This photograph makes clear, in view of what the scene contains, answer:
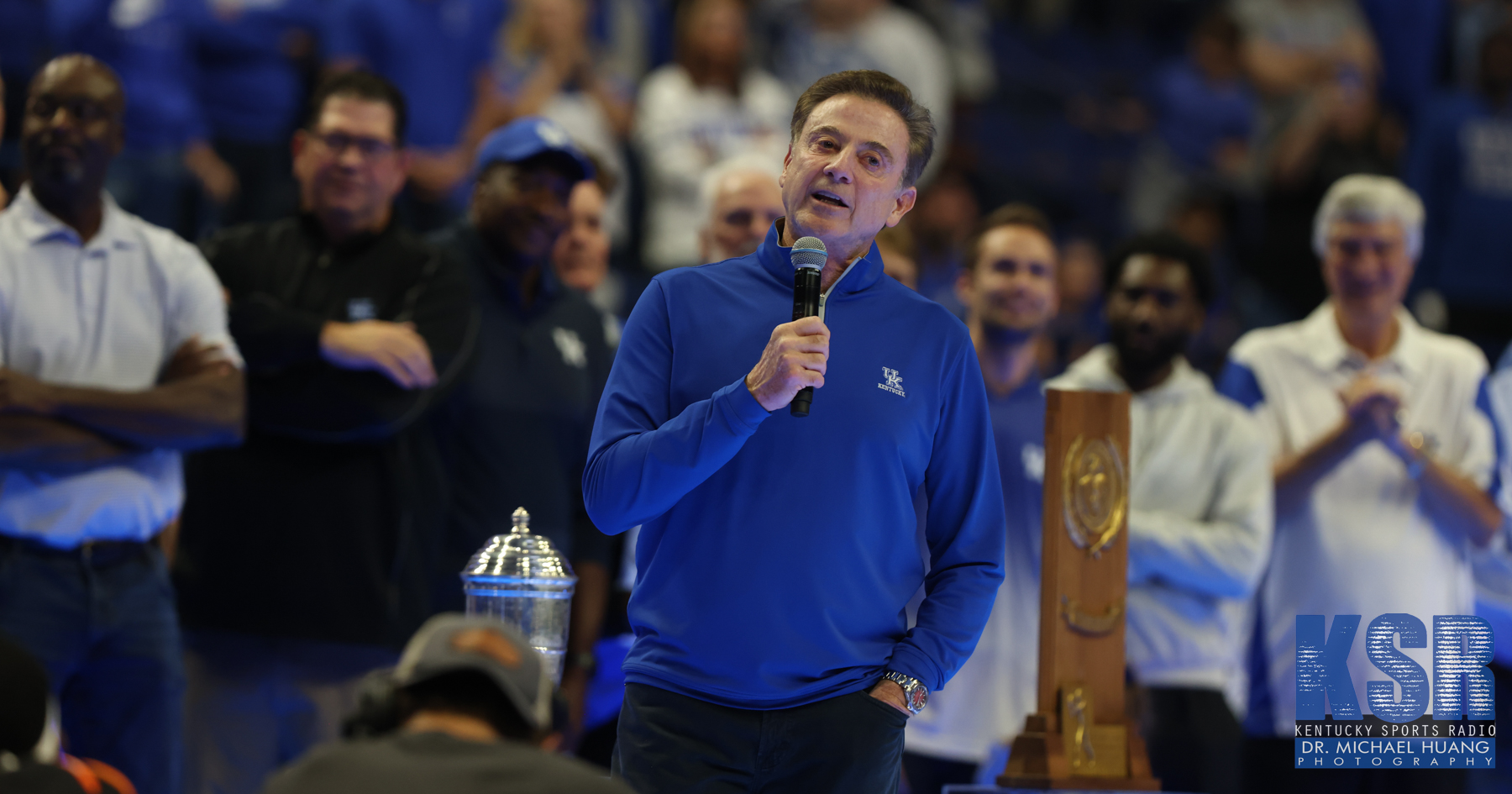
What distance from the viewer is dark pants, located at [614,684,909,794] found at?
2592mm

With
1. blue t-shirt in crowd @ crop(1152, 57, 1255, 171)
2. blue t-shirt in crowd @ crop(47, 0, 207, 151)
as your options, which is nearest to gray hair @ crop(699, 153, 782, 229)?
blue t-shirt in crowd @ crop(47, 0, 207, 151)

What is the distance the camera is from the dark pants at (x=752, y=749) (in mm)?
2592

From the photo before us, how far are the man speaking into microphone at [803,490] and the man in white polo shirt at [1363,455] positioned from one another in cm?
220

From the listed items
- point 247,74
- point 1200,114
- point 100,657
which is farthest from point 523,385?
point 1200,114

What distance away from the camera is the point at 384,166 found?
4566mm

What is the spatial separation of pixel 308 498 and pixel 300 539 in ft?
0.37

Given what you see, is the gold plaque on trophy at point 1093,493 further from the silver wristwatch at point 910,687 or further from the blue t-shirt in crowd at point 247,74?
the blue t-shirt in crowd at point 247,74

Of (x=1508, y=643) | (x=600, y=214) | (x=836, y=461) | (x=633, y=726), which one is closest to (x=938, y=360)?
(x=836, y=461)

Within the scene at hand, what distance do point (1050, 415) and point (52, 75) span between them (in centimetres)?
283

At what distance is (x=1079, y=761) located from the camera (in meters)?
3.65

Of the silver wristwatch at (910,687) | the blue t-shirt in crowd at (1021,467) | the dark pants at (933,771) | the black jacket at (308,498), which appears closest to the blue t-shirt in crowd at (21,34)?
the black jacket at (308,498)

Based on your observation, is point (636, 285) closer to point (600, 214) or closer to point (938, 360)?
point (600, 214)

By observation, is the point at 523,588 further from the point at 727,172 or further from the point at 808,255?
the point at 727,172

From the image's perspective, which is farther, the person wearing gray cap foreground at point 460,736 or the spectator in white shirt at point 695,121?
the spectator in white shirt at point 695,121
